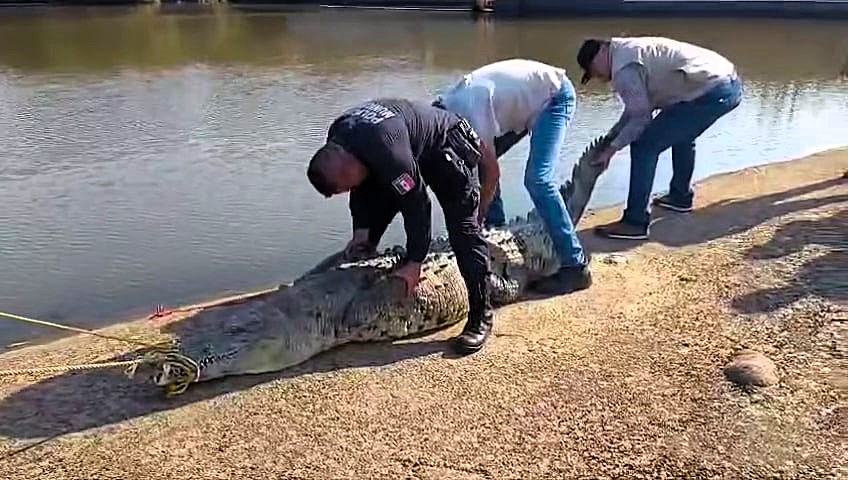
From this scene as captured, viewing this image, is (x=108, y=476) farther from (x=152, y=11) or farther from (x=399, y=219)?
(x=152, y=11)

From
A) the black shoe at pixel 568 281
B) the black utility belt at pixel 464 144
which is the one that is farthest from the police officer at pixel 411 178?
the black shoe at pixel 568 281

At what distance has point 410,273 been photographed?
13.9 ft

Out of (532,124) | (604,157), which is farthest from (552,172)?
(604,157)

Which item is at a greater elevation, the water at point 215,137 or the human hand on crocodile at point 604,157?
the human hand on crocodile at point 604,157

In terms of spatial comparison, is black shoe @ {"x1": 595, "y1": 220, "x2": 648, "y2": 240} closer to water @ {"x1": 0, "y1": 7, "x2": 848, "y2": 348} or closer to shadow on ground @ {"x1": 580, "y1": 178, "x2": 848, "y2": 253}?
shadow on ground @ {"x1": 580, "y1": 178, "x2": 848, "y2": 253}

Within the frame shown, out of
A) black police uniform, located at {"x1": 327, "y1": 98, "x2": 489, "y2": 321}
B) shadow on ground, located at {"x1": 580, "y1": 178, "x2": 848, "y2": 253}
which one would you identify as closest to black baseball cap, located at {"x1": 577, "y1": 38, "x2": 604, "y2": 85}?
shadow on ground, located at {"x1": 580, "y1": 178, "x2": 848, "y2": 253}

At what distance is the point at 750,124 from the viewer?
32.3 ft

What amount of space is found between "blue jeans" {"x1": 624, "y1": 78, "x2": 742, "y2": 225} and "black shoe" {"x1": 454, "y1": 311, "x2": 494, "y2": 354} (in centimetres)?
179

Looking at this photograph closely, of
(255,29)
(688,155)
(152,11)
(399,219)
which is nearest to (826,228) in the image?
(688,155)

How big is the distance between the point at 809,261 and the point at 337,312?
264cm

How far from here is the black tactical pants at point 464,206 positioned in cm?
408

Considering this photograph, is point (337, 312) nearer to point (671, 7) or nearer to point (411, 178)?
point (411, 178)

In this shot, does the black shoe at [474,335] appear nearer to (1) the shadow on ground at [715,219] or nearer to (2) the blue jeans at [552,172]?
(2) the blue jeans at [552,172]

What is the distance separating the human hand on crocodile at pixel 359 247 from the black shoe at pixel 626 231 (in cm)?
183
